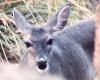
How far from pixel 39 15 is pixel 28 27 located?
1935mm

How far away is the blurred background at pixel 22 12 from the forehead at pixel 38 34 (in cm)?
170

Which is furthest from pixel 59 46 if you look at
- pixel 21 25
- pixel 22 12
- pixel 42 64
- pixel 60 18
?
pixel 22 12

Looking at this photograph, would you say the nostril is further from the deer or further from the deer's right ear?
the deer's right ear

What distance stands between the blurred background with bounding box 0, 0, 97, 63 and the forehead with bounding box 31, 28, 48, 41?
170 centimetres

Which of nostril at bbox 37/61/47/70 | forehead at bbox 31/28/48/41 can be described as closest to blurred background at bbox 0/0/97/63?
forehead at bbox 31/28/48/41

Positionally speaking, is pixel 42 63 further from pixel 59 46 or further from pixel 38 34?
pixel 59 46

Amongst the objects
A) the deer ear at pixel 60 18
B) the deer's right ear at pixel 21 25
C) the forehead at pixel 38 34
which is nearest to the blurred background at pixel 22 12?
the deer's right ear at pixel 21 25

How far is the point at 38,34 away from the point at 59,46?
0.82 m

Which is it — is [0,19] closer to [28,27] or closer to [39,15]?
[39,15]

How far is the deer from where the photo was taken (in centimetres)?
436

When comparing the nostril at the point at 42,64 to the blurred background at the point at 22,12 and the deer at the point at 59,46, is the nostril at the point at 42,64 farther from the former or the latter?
the blurred background at the point at 22,12

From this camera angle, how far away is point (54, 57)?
5.00 m

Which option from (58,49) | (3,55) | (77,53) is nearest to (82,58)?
(77,53)

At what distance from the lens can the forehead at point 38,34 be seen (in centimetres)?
445
